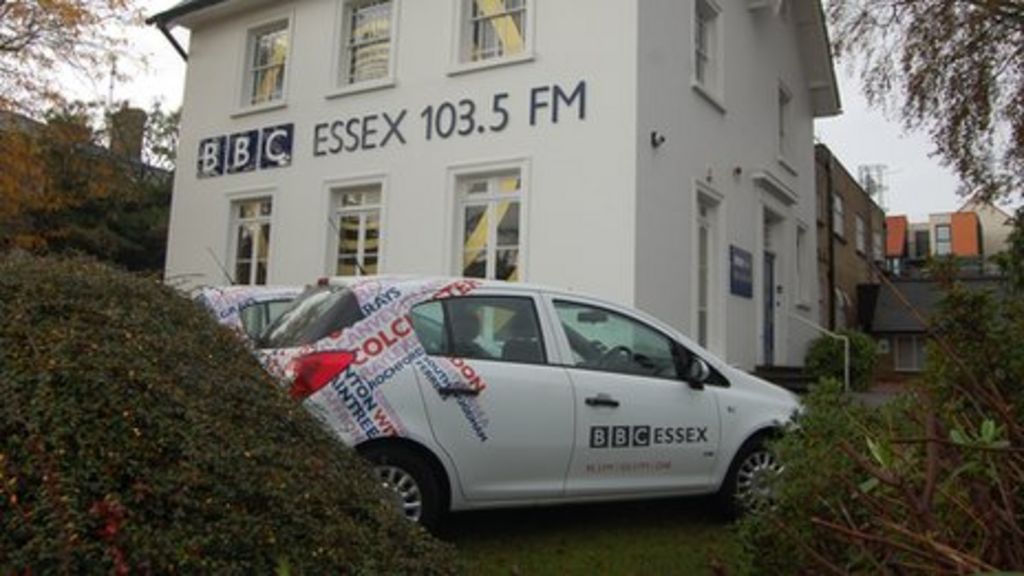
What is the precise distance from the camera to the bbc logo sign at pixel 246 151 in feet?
48.8

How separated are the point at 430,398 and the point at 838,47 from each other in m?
9.51

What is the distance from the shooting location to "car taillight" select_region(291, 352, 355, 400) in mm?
4902

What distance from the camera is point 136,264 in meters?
20.9

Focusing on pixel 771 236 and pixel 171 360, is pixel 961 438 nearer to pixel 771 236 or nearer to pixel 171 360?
pixel 171 360

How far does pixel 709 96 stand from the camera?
526 inches

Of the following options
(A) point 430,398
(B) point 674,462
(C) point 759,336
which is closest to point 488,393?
(A) point 430,398

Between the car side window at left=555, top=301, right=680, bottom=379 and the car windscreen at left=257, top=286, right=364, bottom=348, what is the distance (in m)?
1.42

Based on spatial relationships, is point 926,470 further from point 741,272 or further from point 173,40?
point 173,40

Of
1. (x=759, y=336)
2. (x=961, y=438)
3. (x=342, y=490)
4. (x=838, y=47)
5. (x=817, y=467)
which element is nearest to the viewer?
(x=961, y=438)

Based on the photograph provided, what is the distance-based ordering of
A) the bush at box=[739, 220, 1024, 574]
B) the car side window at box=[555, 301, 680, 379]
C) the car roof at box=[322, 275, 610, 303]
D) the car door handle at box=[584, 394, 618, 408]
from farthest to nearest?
the car side window at box=[555, 301, 680, 379] < the car door handle at box=[584, 394, 618, 408] < the car roof at box=[322, 275, 610, 303] < the bush at box=[739, 220, 1024, 574]

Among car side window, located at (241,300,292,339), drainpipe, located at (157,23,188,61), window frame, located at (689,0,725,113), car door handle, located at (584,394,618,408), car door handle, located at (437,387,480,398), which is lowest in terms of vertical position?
car door handle, located at (584,394,618,408)

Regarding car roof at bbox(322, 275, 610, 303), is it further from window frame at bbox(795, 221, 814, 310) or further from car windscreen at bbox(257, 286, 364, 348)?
window frame at bbox(795, 221, 814, 310)

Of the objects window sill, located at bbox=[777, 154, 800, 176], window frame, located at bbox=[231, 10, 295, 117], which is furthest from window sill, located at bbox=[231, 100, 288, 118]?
window sill, located at bbox=[777, 154, 800, 176]

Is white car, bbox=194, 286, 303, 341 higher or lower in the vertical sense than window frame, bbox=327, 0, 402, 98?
lower
